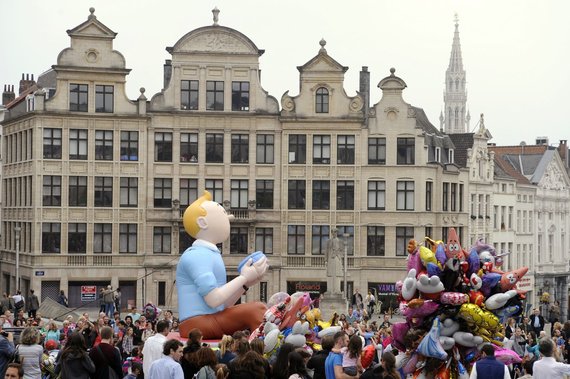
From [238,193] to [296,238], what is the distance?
3.40m

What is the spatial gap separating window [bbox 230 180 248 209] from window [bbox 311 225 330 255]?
11.4 ft

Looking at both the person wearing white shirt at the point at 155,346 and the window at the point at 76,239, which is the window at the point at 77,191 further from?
the person wearing white shirt at the point at 155,346

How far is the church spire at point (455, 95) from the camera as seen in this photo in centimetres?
13425

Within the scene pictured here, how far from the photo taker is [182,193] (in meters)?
54.2

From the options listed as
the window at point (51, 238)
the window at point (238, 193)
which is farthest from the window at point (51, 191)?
the window at point (238, 193)

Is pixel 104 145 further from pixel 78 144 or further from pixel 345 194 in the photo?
pixel 345 194

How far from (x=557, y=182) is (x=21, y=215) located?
3997 cm

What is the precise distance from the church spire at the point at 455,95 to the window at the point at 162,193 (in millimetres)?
83251

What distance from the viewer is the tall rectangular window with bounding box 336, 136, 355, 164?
54.8 m

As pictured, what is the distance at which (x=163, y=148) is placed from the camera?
53.9 meters

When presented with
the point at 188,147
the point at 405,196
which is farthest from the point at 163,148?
the point at 405,196

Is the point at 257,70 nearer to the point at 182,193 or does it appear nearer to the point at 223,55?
the point at 223,55

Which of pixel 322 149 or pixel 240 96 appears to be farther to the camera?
pixel 322 149

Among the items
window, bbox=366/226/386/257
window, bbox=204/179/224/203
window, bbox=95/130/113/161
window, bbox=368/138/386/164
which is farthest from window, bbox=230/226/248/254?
window, bbox=368/138/386/164
